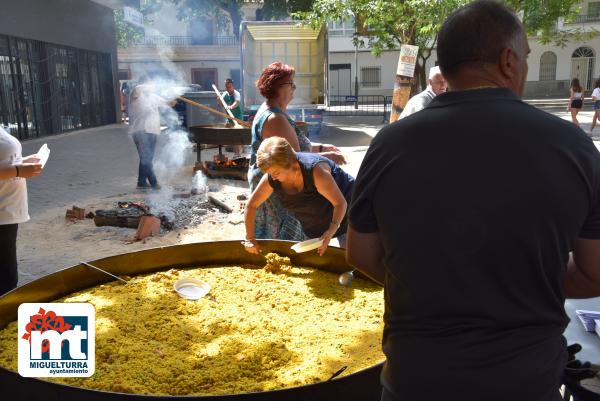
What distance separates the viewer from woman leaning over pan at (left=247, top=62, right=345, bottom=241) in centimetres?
366

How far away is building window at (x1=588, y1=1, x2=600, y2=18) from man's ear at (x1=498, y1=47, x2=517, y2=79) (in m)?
41.5

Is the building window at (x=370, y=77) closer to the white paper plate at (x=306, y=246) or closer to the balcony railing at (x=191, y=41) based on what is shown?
the balcony railing at (x=191, y=41)

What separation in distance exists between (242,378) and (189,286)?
1.02 m

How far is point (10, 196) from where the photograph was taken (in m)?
3.15

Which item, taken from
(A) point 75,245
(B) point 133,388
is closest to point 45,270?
(A) point 75,245

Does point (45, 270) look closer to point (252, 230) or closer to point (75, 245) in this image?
point (75, 245)

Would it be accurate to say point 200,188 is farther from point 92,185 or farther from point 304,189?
point 304,189

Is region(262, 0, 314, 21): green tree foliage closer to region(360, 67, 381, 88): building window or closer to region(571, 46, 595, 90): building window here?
region(360, 67, 381, 88): building window

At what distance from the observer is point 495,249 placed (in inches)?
46.1

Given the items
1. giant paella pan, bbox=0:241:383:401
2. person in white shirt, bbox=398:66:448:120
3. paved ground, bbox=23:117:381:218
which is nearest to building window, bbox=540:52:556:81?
paved ground, bbox=23:117:381:218

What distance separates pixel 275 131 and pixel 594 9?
40173 millimetres

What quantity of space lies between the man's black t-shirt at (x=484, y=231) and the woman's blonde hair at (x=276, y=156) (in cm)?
188

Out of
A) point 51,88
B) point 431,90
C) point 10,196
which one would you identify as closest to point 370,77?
point 51,88

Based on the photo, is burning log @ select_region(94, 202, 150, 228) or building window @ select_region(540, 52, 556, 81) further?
building window @ select_region(540, 52, 556, 81)
